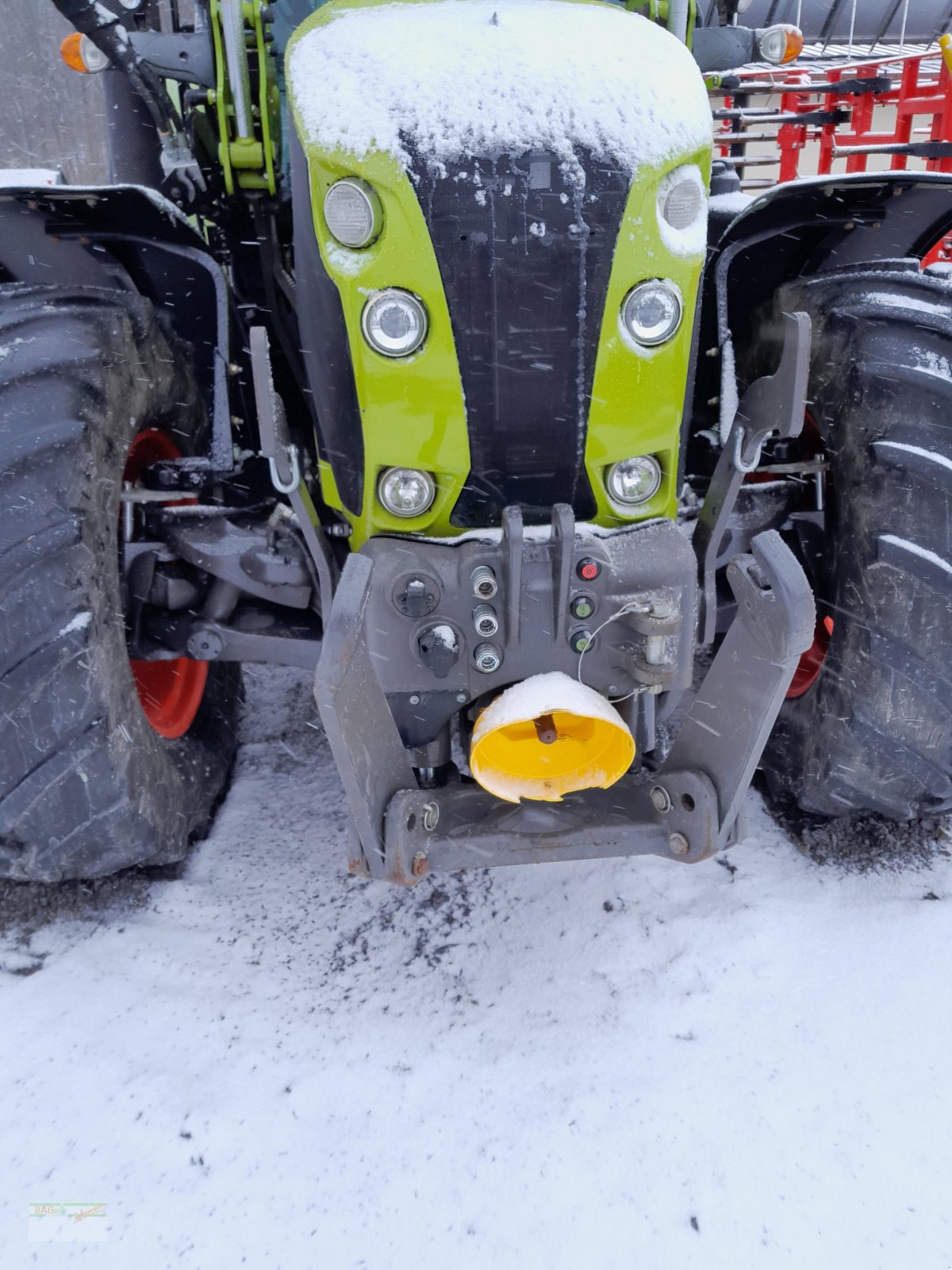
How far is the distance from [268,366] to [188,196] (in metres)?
1.18

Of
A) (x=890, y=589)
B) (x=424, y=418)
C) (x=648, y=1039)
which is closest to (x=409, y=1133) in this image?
(x=648, y=1039)

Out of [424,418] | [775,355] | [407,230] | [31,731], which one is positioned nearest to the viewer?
[407,230]

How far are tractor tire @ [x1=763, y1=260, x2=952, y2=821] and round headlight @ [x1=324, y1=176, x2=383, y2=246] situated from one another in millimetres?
1123

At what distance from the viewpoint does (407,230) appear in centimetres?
183

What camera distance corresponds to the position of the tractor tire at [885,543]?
2.21m

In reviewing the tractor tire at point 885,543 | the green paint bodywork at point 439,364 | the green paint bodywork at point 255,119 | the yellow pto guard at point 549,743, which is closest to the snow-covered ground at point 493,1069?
the tractor tire at point 885,543

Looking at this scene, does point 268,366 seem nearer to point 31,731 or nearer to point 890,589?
point 31,731

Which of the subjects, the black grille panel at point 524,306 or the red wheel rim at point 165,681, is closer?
the black grille panel at point 524,306

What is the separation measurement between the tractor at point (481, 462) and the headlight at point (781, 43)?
1 cm

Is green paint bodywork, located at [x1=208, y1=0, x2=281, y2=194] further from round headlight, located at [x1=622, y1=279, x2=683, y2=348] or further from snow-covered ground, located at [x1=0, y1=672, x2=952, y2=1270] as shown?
snow-covered ground, located at [x1=0, y1=672, x2=952, y2=1270]

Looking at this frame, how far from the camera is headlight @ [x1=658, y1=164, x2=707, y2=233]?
1886 mm

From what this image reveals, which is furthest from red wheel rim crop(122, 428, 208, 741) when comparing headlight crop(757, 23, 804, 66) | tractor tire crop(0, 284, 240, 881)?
headlight crop(757, 23, 804, 66)

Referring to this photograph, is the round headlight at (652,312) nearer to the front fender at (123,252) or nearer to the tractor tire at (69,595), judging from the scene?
the front fender at (123,252)

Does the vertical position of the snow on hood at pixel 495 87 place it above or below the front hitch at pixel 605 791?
above
